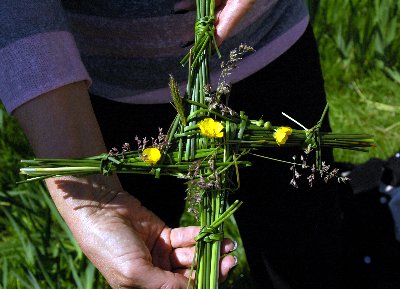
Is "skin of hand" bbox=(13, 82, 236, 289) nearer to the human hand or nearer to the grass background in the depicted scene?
the human hand

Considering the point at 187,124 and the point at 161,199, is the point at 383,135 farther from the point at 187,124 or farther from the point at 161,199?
the point at 187,124

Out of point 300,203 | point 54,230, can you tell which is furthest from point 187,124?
point 54,230

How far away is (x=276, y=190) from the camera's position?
139 cm

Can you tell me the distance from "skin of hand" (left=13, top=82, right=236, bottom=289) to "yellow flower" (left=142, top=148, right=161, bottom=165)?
129 millimetres

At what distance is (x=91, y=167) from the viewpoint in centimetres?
90

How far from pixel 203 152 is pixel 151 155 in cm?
8

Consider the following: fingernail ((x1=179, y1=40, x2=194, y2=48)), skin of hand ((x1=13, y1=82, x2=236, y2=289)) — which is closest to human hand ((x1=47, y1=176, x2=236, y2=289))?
skin of hand ((x1=13, y1=82, x2=236, y2=289))

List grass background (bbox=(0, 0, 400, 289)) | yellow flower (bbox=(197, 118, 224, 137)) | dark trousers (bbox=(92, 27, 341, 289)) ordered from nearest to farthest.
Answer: yellow flower (bbox=(197, 118, 224, 137))
dark trousers (bbox=(92, 27, 341, 289))
grass background (bbox=(0, 0, 400, 289))

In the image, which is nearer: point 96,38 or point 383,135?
point 96,38

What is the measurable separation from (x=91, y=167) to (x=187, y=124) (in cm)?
15

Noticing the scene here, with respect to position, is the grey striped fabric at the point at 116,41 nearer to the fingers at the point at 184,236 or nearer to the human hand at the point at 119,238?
the human hand at the point at 119,238

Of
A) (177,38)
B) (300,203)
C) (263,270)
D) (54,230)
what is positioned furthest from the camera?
(54,230)

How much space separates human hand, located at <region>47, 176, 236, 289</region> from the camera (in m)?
0.94

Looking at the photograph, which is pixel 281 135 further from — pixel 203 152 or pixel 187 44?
pixel 187 44
